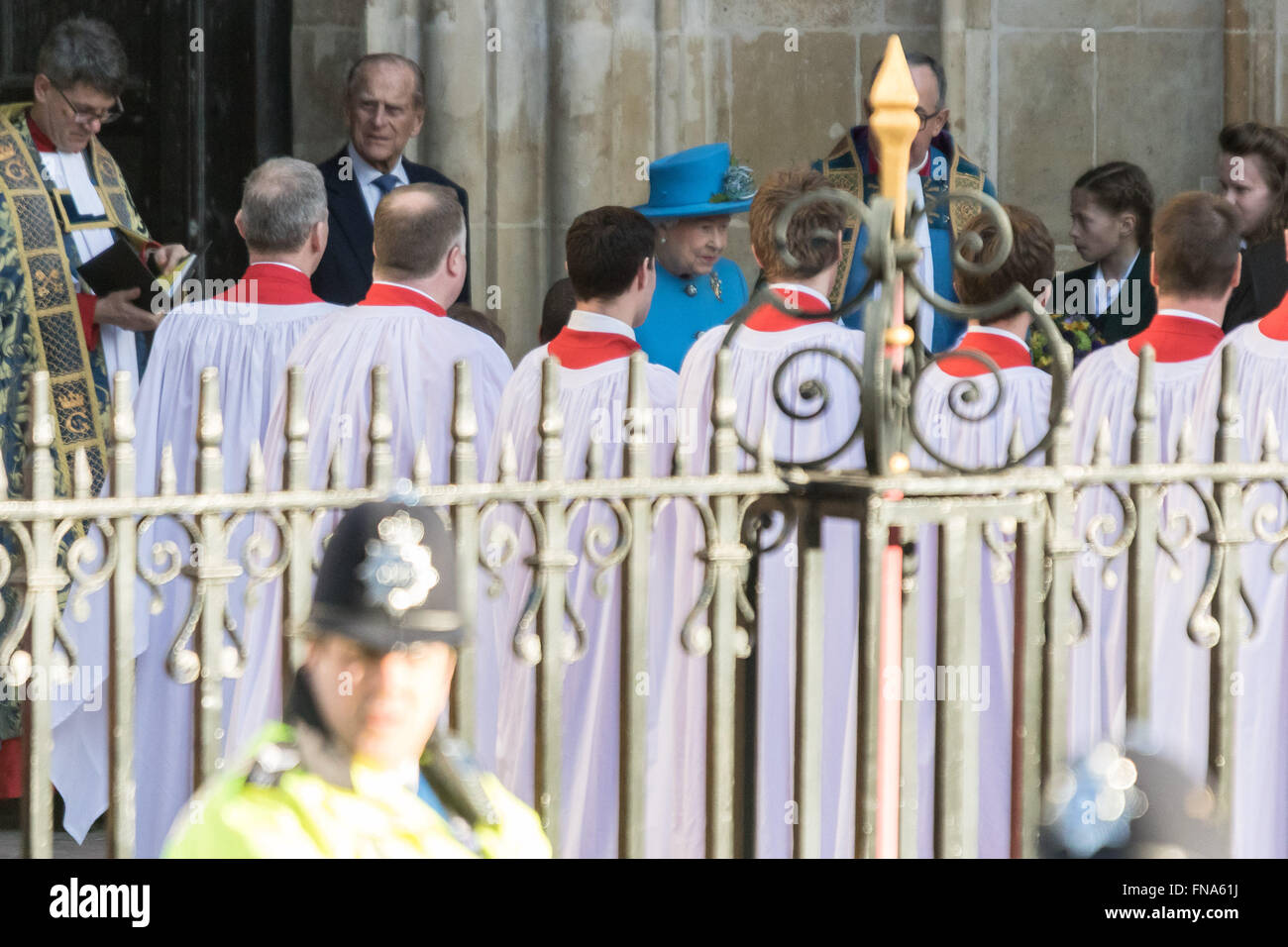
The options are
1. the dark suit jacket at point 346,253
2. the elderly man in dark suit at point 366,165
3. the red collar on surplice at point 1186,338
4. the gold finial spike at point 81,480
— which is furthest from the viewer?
the dark suit jacket at point 346,253

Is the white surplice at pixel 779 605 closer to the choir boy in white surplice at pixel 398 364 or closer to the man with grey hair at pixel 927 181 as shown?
the choir boy in white surplice at pixel 398 364

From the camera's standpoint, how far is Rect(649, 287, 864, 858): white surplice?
4.71m

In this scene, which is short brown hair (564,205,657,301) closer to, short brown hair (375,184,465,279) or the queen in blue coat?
short brown hair (375,184,465,279)

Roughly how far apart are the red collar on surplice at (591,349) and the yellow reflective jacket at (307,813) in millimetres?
2330

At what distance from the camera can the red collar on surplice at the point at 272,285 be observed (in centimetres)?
541

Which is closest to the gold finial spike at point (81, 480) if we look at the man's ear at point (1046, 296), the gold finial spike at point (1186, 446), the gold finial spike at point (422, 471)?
the gold finial spike at point (422, 471)

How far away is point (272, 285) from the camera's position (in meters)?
5.41

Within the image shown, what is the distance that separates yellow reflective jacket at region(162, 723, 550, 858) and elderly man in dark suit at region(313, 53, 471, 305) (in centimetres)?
393

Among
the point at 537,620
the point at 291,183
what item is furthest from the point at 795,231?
the point at 537,620

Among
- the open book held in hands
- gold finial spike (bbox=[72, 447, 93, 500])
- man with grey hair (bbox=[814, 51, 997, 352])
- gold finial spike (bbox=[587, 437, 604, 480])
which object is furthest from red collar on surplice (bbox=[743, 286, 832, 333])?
gold finial spike (bbox=[72, 447, 93, 500])

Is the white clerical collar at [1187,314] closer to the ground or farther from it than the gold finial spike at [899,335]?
farther from it
